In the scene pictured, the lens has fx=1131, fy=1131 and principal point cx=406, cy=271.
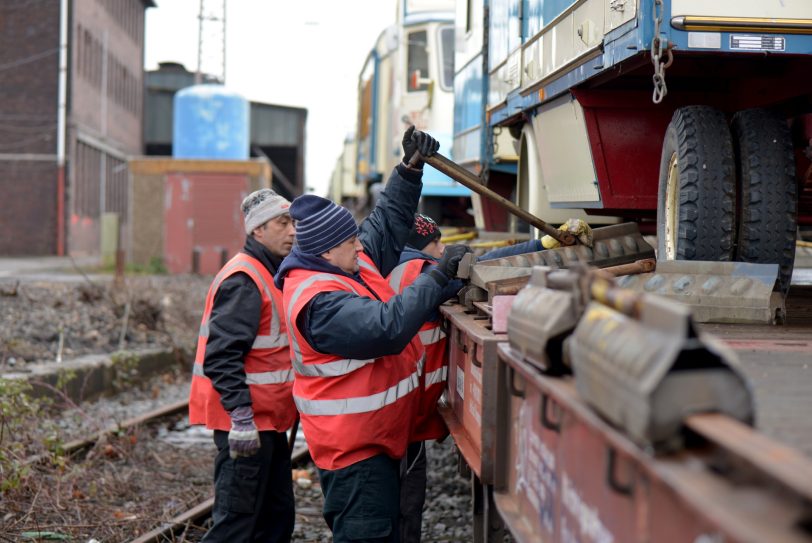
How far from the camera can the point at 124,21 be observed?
46938 millimetres

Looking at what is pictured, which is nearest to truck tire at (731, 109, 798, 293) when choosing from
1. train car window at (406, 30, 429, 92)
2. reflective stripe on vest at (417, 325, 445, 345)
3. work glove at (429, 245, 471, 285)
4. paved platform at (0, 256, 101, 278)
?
work glove at (429, 245, 471, 285)

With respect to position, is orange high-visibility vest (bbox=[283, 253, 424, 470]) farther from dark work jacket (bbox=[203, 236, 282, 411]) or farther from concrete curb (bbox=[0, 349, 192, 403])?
concrete curb (bbox=[0, 349, 192, 403])

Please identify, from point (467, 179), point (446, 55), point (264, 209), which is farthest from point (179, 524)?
point (446, 55)

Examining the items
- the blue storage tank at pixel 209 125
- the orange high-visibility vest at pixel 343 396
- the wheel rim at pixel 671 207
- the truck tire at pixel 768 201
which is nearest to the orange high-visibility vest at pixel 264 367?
the orange high-visibility vest at pixel 343 396

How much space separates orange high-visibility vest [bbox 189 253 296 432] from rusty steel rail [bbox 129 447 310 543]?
1057mm

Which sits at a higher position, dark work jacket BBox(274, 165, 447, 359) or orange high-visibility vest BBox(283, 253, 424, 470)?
dark work jacket BBox(274, 165, 447, 359)

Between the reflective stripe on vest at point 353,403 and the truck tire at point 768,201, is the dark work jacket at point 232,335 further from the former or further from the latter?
the truck tire at point 768,201

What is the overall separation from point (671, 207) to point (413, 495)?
5.81 feet

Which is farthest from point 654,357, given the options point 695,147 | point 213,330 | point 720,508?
point 213,330

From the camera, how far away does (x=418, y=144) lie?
17.2 ft

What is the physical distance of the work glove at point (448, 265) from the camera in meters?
4.44

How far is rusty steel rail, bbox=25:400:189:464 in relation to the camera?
26.1ft

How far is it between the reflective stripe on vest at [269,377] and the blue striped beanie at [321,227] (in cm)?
99

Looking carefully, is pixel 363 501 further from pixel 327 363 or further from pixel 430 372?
pixel 430 372
